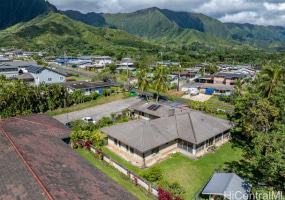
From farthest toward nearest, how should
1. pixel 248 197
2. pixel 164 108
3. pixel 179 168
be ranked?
pixel 164 108
pixel 179 168
pixel 248 197

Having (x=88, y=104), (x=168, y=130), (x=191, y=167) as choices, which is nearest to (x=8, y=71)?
(x=88, y=104)

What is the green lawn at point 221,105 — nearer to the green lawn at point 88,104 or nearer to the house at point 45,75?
the green lawn at point 88,104

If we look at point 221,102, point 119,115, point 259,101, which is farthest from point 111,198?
point 221,102

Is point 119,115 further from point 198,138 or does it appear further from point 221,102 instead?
point 221,102

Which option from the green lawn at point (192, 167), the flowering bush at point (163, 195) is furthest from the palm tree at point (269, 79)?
the flowering bush at point (163, 195)

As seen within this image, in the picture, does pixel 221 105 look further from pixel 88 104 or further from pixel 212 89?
pixel 88 104

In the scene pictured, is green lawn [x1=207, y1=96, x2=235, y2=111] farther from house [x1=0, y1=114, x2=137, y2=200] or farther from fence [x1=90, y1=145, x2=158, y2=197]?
house [x1=0, y1=114, x2=137, y2=200]
